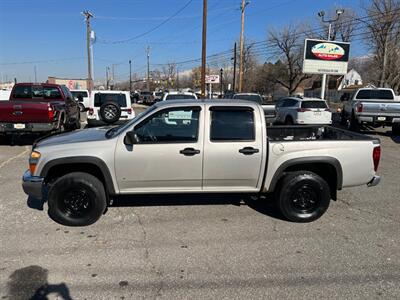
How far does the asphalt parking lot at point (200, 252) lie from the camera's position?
11.0 feet

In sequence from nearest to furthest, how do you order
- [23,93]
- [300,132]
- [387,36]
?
[300,132] < [23,93] < [387,36]

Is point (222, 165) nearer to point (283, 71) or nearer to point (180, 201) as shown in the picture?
point (180, 201)

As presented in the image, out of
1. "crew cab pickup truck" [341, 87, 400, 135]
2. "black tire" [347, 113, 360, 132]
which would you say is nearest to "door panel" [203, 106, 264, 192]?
"crew cab pickup truck" [341, 87, 400, 135]

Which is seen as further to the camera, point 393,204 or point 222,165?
point 393,204

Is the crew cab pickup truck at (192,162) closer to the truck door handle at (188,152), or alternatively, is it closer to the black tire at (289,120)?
the truck door handle at (188,152)

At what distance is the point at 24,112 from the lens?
33.0 ft

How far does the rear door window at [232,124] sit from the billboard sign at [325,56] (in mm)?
A: 19893

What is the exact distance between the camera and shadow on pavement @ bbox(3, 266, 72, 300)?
10.5 ft

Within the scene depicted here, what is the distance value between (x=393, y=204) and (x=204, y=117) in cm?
353

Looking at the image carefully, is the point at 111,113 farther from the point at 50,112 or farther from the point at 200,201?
the point at 200,201

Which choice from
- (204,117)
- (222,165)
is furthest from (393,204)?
(204,117)

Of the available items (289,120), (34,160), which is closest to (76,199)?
(34,160)

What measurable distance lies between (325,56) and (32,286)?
23.3 meters

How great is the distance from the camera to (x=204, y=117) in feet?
15.6
